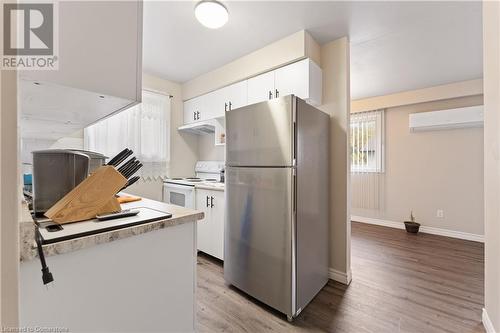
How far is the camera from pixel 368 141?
4.29 metres

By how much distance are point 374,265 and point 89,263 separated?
277cm

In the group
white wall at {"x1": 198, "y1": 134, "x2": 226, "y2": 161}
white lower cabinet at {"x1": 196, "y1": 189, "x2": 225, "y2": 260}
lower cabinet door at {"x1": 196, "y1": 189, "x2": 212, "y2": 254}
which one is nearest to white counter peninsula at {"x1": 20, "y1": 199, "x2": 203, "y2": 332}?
white lower cabinet at {"x1": 196, "y1": 189, "x2": 225, "y2": 260}

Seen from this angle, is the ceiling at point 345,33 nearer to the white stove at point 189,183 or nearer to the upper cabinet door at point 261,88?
the upper cabinet door at point 261,88

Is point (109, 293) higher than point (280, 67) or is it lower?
lower

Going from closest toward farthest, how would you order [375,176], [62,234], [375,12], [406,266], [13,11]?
[13,11] < [62,234] < [375,12] < [406,266] < [375,176]

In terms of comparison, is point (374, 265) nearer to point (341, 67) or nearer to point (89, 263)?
point (341, 67)

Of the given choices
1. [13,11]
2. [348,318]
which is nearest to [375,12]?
[13,11]

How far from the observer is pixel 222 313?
65.2 inches

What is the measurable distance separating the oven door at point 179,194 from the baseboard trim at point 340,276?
1.72m

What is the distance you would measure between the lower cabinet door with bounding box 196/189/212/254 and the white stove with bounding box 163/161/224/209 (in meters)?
0.10

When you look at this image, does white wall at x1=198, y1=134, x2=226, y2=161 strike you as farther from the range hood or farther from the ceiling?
the ceiling

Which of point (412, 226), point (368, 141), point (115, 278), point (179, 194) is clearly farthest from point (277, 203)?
point (368, 141)

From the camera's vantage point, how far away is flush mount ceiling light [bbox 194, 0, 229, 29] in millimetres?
1647

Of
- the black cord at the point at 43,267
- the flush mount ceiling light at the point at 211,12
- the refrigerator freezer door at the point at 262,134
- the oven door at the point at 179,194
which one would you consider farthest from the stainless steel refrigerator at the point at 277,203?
the black cord at the point at 43,267
